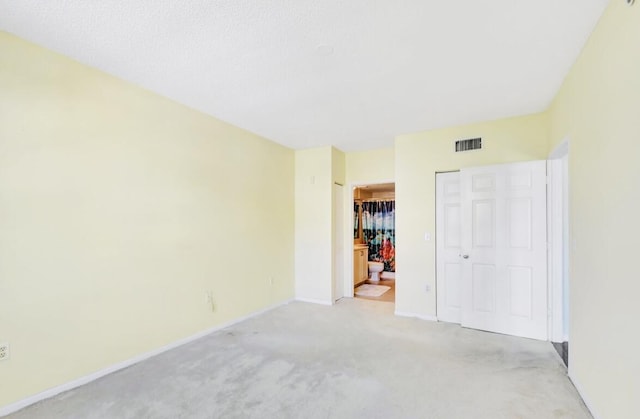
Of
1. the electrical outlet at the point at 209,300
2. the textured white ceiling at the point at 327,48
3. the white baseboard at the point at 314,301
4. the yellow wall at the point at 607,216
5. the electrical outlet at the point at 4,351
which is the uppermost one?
the textured white ceiling at the point at 327,48

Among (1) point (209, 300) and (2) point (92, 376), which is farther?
(1) point (209, 300)

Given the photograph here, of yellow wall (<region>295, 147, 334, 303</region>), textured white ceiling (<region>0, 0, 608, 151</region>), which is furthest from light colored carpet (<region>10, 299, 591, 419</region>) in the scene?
textured white ceiling (<region>0, 0, 608, 151</region>)

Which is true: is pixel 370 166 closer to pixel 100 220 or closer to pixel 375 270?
pixel 375 270

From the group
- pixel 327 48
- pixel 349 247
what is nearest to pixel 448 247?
pixel 349 247

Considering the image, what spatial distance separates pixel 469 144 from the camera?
12.7 ft

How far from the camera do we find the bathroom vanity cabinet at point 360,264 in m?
6.08

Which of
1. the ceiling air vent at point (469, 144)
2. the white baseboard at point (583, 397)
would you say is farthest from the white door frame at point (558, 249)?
the white baseboard at point (583, 397)

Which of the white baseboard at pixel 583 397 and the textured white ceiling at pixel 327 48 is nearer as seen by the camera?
the textured white ceiling at pixel 327 48

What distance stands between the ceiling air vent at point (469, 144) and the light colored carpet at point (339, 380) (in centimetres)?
230

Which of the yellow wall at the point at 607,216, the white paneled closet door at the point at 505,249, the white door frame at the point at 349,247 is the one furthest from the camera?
the white door frame at the point at 349,247

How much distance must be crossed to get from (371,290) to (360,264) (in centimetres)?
65

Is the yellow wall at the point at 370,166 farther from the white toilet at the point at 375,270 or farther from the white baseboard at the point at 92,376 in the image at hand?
the white baseboard at the point at 92,376

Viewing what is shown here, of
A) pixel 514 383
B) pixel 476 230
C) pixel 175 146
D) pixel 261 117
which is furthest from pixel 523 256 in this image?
pixel 175 146

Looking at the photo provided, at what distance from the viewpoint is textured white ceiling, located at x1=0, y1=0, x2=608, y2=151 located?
6.01 feet
